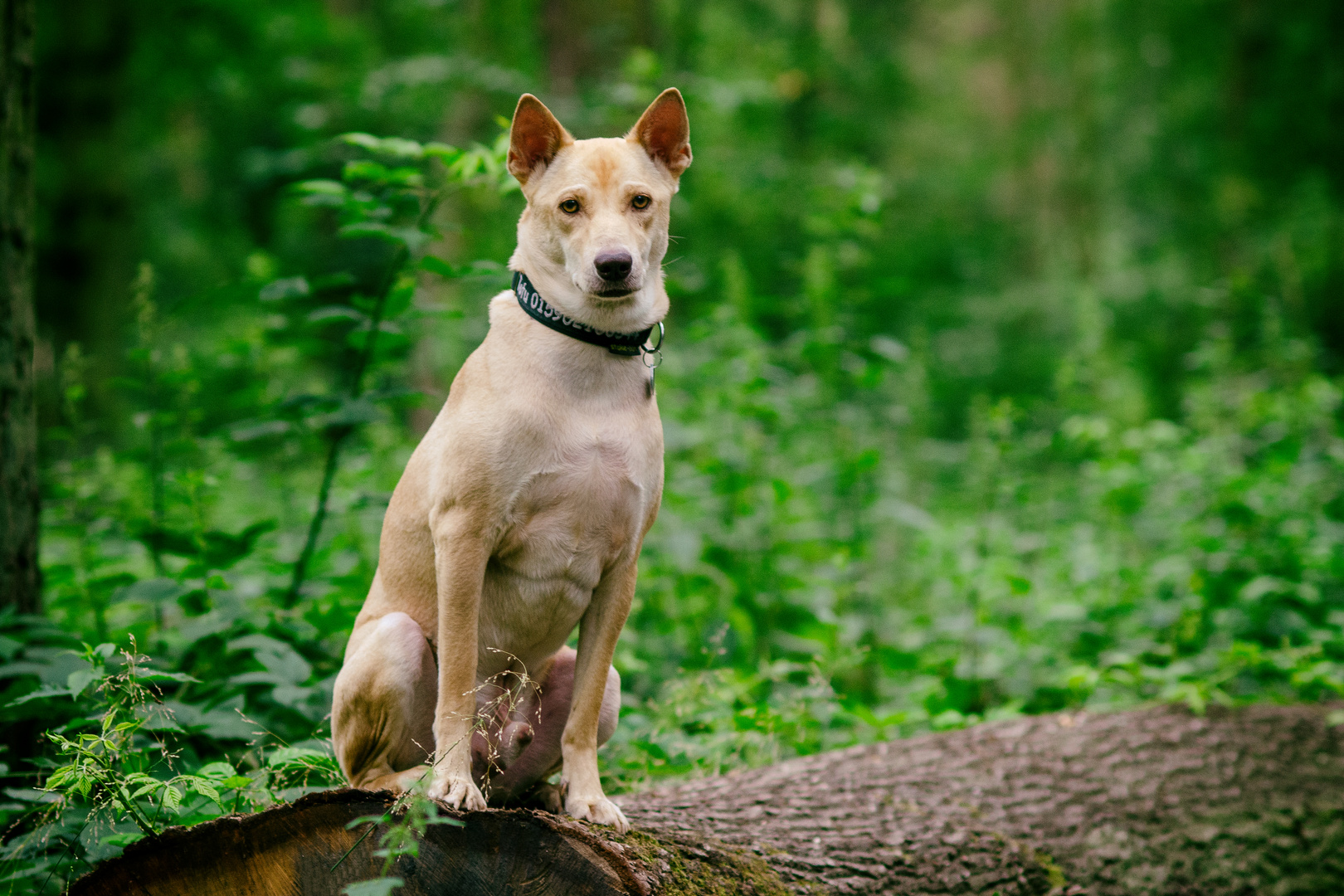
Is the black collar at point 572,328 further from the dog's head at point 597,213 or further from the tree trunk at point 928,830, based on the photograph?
the tree trunk at point 928,830

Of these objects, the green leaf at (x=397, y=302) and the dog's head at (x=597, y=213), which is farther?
the green leaf at (x=397, y=302)

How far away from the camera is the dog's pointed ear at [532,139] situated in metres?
2.71

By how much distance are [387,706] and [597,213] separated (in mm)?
1492

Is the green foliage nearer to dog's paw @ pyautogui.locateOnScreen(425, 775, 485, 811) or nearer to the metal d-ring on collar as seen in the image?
dog's paw @ pyautogui.locateOnScreen(425, 775, 485, 811)

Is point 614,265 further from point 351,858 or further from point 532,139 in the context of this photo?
point 351,858

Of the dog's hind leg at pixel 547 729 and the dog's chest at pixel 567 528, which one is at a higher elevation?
the dog's chest at pixel 567 528

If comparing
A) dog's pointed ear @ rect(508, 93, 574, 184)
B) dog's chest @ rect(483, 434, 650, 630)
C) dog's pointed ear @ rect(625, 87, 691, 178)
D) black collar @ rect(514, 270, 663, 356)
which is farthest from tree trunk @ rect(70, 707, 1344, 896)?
dog's pointed ear @ rect(625, 87, 691, 178)

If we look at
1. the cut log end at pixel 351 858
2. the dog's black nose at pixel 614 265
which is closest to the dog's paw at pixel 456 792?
the cut log end at pixel 351 858

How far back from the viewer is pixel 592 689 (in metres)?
2.72

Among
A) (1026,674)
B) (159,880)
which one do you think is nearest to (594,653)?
(159,880)

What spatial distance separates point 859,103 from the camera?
16438 millimetres

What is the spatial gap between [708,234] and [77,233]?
8497mm

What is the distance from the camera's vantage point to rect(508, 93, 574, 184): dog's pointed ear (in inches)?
106

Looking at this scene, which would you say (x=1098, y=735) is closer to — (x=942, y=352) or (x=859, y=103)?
(x=942, y=352)
